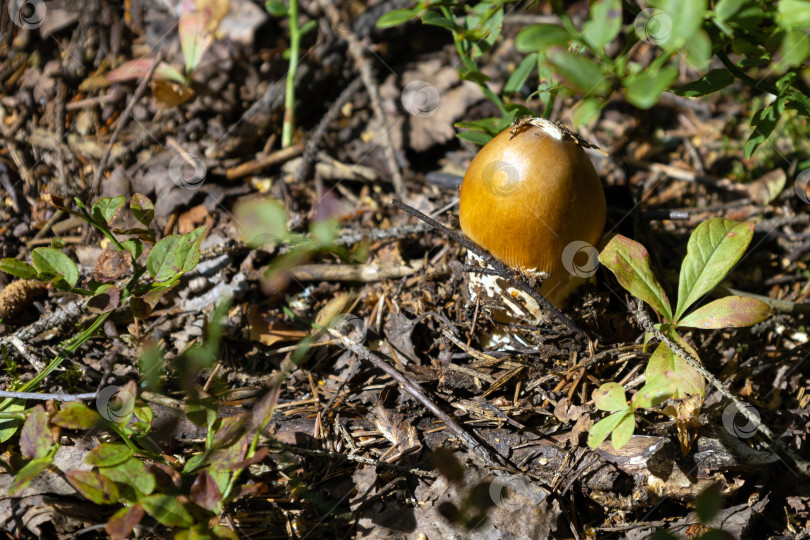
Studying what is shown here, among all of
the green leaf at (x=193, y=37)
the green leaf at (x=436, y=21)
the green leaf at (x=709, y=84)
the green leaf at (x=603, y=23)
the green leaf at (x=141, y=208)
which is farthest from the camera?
the green leaf at (x=193, y=37)

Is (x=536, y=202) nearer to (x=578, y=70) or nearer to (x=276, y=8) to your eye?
(x=578, y=70)

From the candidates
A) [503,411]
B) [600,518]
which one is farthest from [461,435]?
[600,518]

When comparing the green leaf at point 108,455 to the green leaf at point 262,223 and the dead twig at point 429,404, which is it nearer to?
the dead twig at point 429,404

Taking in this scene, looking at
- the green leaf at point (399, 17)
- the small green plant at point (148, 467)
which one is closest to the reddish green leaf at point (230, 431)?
the small green plant at point (148, 467)

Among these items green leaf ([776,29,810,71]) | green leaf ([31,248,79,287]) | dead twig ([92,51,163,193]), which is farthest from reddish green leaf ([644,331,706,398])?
dead twig ([92,51,163,193])

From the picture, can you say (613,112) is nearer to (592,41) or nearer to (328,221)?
(328,221)

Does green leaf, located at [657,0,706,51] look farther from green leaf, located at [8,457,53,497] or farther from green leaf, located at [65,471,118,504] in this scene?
green leaf, located at [8,457,53,497]
